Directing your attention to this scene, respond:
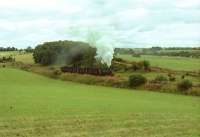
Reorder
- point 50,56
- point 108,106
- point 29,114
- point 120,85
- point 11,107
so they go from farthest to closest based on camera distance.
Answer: point 50,56, point 120,85, point 108,106, point 11,107, point 29,114

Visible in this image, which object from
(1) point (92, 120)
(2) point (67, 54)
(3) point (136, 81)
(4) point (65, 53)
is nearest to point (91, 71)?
(3) point (136, 81)

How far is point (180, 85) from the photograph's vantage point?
65.8 metres

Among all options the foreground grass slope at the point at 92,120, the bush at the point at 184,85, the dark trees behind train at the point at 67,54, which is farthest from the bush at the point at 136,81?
the foreground grass slope at the point at 92,120

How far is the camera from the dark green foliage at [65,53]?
360ft

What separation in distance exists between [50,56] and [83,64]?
19436mm

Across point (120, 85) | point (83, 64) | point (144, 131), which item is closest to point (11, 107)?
point (144, 131)

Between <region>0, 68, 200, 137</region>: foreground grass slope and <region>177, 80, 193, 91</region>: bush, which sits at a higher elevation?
<region>177, 80, 193, 91</region>: bush

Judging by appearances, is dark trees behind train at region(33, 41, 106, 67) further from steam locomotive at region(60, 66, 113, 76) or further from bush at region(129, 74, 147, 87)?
bush at region(129, 74, 147, 87)

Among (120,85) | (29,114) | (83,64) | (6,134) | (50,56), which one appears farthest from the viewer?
(50,56)

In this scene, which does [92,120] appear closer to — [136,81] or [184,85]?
[184,85]

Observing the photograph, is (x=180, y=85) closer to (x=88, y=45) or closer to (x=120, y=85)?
(x=120, y=85)

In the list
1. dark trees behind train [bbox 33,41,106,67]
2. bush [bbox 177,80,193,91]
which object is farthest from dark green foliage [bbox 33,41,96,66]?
bush [bbox 177,80,193,91]

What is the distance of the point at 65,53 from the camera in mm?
121188

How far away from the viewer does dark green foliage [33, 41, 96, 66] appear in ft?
360
